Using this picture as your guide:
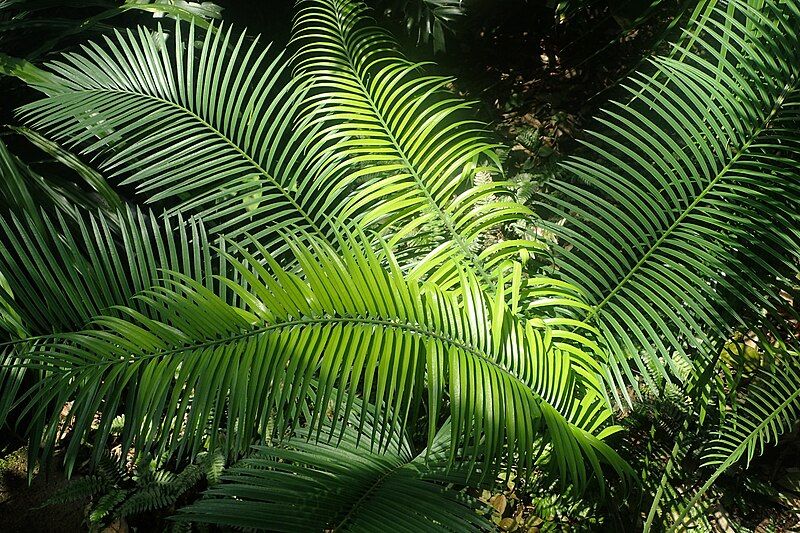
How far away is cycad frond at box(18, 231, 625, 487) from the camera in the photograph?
3.53 ft

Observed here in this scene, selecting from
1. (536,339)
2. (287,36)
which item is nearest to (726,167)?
(536,339)

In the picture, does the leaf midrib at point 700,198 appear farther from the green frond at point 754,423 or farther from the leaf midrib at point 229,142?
the leaf midrib at point 229,142

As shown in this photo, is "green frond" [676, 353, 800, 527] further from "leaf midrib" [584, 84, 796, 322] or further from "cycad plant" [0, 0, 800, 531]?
"leaf midrib" [584, 84, 796, 322]

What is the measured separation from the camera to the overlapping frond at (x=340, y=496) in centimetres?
117

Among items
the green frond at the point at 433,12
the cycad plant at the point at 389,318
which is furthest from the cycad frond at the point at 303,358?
the green frond at the point at 433,12

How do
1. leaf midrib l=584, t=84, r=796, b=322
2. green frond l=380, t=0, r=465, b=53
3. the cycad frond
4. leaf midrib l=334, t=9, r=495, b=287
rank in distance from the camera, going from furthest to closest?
green frond l=380, t=0, r=465, b=53, leaf midrib l=334, t=9, r=495, b=287, leaf midrib l=584, t=84, r=796, b=322, the cycad frond

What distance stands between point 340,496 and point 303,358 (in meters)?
0.33

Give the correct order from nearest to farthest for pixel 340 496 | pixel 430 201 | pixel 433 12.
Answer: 1. pixel 340 496
2. pixel 430 201
3. pixel 433 12

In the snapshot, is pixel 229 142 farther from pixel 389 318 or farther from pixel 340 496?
pixel 340 496

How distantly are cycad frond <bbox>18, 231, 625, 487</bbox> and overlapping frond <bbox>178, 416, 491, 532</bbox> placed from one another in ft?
0.46

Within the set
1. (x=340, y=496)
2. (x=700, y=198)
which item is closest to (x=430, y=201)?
(x=700, y=198)

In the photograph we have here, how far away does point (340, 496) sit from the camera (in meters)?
1.25

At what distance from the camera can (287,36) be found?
2555 millimetres

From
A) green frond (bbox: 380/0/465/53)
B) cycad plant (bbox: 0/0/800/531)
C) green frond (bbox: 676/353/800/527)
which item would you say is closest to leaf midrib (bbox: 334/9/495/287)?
cycad plant (bbox: 0/0/800/531)
